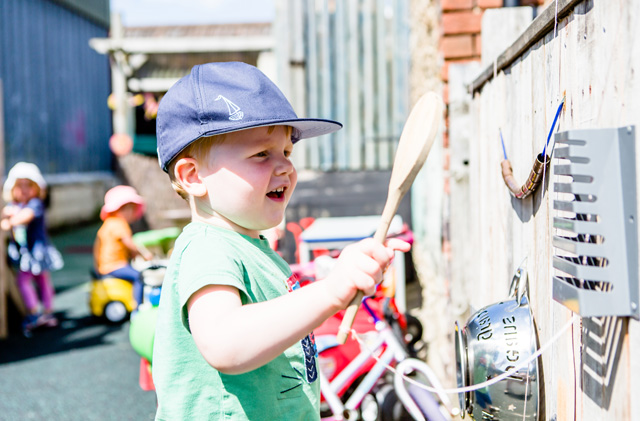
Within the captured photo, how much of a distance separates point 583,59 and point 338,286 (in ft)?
2.16

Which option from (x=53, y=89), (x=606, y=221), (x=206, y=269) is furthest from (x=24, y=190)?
(x=53, y=89)

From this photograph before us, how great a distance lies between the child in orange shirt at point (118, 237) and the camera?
6.33 metres

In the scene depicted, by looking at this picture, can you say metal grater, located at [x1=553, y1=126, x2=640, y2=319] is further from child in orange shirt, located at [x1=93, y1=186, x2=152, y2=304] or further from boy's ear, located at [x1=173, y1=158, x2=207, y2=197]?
child in orange shirt, located at [x1=93, y1=186, x2=152, y2=304]

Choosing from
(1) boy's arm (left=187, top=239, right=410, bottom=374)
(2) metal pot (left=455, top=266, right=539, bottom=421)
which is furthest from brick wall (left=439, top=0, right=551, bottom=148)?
(1) boy's arm (left=187, top=239, right=410, bottom=374)

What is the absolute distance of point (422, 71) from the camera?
16.1 feet

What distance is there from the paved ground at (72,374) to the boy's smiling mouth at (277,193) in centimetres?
277

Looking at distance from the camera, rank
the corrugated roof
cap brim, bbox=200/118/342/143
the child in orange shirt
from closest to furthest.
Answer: cap brim, bbox=200/118/342/143
the child in orange shirt
the corrugated roof

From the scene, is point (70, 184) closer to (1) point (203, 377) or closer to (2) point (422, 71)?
(2) point (422, 71)

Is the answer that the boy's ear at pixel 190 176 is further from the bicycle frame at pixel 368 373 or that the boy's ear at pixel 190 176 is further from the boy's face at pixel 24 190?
the boy's face at pixel 24 190

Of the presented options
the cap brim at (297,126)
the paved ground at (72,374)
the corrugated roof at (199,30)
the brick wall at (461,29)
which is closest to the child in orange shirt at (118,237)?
the paved ground at (72,374)

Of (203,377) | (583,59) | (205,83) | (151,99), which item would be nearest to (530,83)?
(583,59)

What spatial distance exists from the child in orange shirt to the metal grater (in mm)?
5717

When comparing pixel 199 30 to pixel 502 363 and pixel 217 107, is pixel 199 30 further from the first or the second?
pixel 502 363

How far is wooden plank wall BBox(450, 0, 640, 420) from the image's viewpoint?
1.03 meters
